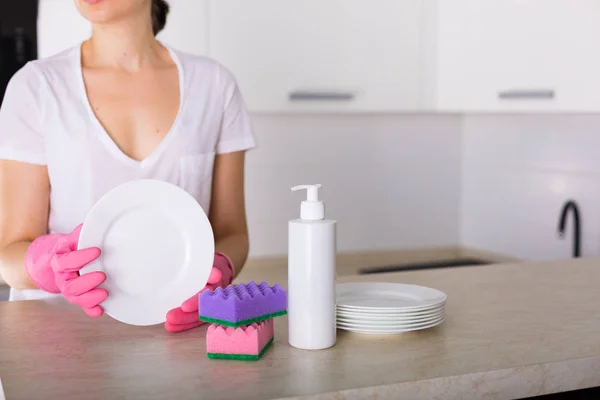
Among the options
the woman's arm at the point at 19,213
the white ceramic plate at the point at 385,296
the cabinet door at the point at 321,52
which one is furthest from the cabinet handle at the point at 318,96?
the white ceramic plate at the point at 385,296

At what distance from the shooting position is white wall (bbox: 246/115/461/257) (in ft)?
9.47

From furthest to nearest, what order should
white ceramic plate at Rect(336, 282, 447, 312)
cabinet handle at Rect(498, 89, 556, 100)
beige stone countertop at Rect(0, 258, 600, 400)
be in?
cabinet handle at Rect(498, 89, 556, 100), white ceramic plate at Rect(336, 282, 447, 312), beige stone countertop at Rect(0, 258, 600, 400)

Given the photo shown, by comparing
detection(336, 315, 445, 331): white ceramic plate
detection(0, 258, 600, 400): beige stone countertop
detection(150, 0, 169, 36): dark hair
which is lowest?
detection(0, 258, 600, 400): beige stone countertop

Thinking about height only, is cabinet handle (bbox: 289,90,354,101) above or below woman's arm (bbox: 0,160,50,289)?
above

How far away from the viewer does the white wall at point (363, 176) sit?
2.89 meters

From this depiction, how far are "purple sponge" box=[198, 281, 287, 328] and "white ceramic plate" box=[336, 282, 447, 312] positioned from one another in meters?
0.14

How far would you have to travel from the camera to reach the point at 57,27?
7.70 feet

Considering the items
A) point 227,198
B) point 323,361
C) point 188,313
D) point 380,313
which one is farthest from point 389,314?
point 227,198

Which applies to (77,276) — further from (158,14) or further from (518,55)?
(518,55)

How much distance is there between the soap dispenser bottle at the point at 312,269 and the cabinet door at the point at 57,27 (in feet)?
5.02

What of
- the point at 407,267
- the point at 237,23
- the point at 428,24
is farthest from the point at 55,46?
the point at 407,267

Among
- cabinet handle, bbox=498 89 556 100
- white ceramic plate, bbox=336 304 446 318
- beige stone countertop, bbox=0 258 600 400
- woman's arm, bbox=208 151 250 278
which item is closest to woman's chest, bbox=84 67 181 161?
woman's arm, bbox=208 151 250 278

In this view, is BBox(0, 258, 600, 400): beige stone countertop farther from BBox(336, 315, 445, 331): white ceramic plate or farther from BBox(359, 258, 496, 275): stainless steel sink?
BBox(359, 258, 496, 275): stainless steel sink

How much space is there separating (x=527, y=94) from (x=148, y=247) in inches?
56.7
